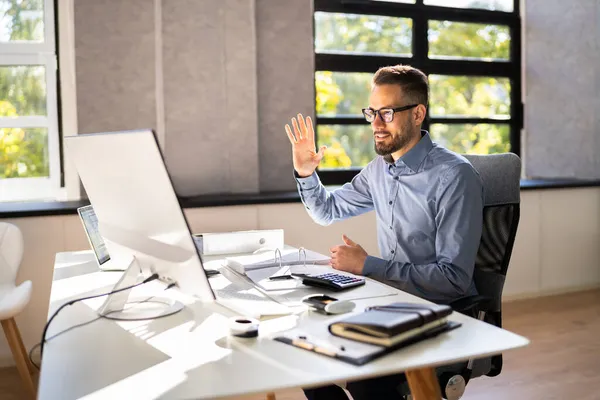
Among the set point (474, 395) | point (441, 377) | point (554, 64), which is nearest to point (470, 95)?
point (554, 64)

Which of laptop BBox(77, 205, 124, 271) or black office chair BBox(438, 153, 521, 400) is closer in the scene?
black office chair BBox(438, 153, 521, 400)

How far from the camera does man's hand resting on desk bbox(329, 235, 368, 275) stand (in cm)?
223

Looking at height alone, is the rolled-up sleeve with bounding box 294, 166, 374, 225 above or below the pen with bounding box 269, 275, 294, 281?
above

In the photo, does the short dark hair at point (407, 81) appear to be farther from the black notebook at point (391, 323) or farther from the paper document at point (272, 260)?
the black notebook at point (391, 323)

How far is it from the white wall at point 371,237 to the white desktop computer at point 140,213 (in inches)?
71.2

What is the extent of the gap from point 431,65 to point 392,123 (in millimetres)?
3072

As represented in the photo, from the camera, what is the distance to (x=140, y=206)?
171cm

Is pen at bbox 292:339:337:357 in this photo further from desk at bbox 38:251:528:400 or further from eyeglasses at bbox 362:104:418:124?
eyeglasses at bbox 362:104:418:124

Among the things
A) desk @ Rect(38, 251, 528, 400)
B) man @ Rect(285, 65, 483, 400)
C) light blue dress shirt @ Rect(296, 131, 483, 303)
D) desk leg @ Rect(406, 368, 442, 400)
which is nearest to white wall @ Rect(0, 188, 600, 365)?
man @ Rect(285, 65, 483, 400)

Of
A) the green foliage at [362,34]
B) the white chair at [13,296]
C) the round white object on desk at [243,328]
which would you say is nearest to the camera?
the round white object on desk at [243,328]

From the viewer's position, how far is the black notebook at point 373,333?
55.0 inches

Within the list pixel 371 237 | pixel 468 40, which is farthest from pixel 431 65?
pixel 371 237

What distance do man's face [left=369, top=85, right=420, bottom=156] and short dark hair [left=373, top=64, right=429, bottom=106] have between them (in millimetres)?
17

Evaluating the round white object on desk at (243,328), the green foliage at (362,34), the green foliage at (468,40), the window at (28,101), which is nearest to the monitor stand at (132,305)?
the round white object on desk at (243,328)
